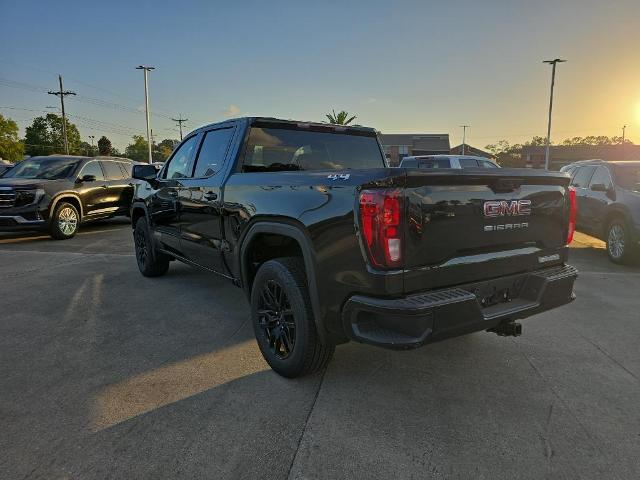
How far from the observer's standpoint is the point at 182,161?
16.7 ft

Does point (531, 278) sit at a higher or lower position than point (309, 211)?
lower

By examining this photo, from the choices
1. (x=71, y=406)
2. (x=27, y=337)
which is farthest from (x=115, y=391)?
(x=27, y=337)

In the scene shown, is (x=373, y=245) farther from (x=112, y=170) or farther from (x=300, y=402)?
(x=112, y=170)

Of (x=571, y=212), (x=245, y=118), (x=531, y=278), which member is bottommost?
(x=531, y=278)

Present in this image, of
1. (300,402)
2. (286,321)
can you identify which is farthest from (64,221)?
(300,402)

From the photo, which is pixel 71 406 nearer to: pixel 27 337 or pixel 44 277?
pixel 27 337

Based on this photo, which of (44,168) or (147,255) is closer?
(147,255)

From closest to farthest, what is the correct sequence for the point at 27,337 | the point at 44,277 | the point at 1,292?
the point at 27,337
the point at 1,292
the point at 44,277

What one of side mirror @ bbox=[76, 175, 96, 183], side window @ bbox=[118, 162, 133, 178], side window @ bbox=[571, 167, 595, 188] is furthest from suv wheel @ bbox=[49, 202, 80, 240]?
side window @ bbox=[571, 167, 595, 188]

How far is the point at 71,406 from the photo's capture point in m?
2.82

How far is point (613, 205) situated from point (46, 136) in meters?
102

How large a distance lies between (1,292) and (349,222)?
4.99 meters

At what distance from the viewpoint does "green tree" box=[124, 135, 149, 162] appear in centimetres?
9944

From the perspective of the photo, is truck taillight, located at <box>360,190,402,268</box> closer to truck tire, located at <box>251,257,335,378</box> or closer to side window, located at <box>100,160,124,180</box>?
truck tire, located at <box>251,257,335,378</box>
